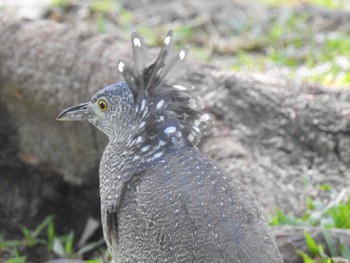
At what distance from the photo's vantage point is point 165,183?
421 cm

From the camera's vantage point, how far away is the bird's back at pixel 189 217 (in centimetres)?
394

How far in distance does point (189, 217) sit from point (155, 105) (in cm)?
81

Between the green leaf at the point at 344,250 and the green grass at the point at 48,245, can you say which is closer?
the green leaf at the point at 344,250

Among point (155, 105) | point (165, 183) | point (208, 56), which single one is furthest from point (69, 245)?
point (208, 56)

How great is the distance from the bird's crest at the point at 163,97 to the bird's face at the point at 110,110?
9 centimetres

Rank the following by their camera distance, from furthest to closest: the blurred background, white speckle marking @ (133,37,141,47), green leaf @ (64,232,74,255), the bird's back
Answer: green leaf @ (64,232,74,255) < the blurred background < white speckle marking @ (133,37,141,47) < the bird's back

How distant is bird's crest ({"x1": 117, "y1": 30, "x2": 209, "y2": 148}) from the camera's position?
4.54 m

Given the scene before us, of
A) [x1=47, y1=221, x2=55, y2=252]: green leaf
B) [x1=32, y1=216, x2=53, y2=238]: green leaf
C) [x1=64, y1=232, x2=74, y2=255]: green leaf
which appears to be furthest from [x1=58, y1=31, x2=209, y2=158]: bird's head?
[x1=32, y1=216, x2=53, y2=238]: green leaf

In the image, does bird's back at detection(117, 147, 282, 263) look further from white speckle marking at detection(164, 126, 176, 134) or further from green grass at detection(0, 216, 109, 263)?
green grass at detection(0, 216, 109, 263)

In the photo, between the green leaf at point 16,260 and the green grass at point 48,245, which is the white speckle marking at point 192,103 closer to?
the green grass at point 48,245

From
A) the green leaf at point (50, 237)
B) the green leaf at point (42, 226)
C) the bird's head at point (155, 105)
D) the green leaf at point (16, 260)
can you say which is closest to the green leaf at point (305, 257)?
the bird's head at point (155, 105)

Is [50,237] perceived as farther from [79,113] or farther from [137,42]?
[137,42]

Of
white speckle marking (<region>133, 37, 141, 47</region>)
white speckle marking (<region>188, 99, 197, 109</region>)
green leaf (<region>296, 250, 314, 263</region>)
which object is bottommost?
green leaf (<region>296, 250, 314, 263</region>)

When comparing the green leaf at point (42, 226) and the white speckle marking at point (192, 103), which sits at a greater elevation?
the white speckle marking at point (192, 103)
